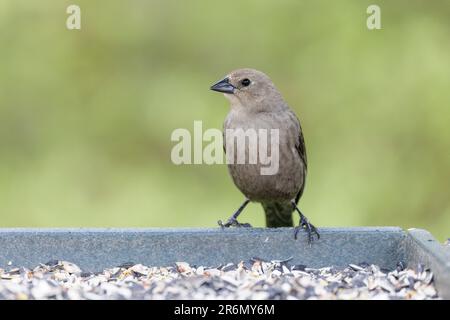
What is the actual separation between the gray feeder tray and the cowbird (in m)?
0.80

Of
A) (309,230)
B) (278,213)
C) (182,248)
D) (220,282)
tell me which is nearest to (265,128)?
(278,213)

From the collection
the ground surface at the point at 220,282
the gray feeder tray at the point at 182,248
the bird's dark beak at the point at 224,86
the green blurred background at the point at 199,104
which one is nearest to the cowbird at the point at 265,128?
the bird's dark beak at the point at 224,86

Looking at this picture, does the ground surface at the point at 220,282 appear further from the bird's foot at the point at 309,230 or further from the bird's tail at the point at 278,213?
the bird's tail at the point at 278,213

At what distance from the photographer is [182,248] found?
5.28 meters

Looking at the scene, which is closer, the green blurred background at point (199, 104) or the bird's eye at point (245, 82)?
the bird's eye at point (245, 82)

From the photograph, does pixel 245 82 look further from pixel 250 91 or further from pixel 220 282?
pixel 220 282

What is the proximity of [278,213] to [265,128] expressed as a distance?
76cm

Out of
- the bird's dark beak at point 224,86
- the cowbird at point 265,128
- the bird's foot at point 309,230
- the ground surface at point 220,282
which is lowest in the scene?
the ground surface at point 220,282

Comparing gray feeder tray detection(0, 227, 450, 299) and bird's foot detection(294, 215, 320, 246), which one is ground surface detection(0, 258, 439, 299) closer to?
gray feeder tray detection(0, 227, 450, 299)

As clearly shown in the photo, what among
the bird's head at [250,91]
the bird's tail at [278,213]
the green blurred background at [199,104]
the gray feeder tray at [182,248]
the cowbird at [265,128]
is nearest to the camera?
the gray feeder tray at [182,248]

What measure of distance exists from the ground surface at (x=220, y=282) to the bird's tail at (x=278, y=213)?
4.09 feet

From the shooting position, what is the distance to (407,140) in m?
8.25

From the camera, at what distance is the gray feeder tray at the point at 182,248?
17.3 ft
